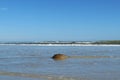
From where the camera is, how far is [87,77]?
17156 millimetres

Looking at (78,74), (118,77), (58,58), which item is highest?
(58,58)

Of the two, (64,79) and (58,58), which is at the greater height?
(58,58)

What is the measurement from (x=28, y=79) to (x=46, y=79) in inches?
40.3

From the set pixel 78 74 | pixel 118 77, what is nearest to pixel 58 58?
pixel 78 74

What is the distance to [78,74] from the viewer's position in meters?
18.6

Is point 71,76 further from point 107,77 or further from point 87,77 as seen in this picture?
point 107,77

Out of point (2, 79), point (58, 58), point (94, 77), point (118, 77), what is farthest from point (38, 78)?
point (58, 58)

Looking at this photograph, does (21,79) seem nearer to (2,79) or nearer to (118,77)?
Answer: (2,79)

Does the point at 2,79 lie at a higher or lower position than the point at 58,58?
lower

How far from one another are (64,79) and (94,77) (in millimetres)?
1825

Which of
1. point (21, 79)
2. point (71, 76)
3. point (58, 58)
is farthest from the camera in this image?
point (58, 58)

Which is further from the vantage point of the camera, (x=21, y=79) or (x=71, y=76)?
(x=71, y=76)

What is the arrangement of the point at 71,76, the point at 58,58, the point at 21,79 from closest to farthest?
the point at 21,79, the point at 71,76, the point at 58,58

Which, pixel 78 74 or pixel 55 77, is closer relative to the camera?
pixel 55 77
